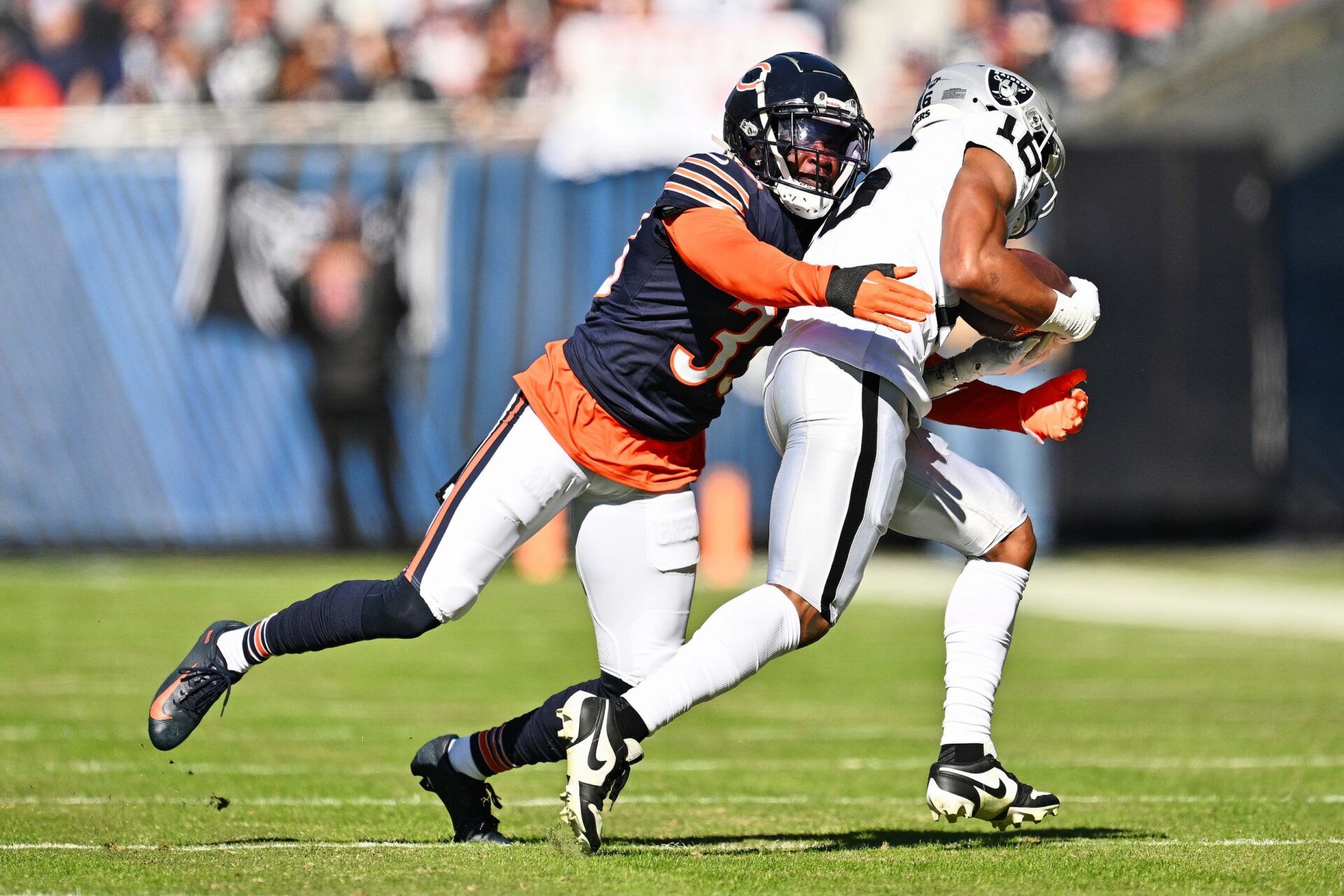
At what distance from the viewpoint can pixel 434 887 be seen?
12.3 ft

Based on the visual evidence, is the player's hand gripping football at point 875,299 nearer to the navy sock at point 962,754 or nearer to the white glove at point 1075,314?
the white glove at point 1075,314

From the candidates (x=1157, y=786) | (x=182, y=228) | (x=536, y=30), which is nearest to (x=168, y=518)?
(x=182, y=228)

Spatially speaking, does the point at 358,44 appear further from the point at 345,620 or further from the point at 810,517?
the point at 810,517

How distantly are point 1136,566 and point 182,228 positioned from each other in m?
9.42

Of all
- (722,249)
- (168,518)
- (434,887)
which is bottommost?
(168,518)

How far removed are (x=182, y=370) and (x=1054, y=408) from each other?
13.7 meters

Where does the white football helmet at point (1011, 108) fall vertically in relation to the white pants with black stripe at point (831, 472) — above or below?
above

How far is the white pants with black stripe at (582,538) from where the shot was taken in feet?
14.0

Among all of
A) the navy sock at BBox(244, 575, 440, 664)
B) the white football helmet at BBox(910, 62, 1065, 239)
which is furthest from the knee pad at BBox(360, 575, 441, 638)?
the white football helmet at BBox(910, 62, 1065, 239)

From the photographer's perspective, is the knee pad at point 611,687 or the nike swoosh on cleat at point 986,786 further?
the knee pad at point 611,687

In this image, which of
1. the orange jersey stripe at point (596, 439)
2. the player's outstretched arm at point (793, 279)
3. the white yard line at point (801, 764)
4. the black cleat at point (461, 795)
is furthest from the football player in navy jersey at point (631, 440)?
the white yard line at point (801, 764)

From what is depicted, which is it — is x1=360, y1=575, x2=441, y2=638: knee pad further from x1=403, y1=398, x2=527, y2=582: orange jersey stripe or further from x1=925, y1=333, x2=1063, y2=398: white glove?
x1=925, y1=333, x2=1063, y2=398: white glove

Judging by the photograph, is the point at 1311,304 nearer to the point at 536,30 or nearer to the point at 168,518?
the point at 536,30

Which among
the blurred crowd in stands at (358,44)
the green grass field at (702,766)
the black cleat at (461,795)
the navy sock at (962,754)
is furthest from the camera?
the blurred crowd in stands at (358,44)
